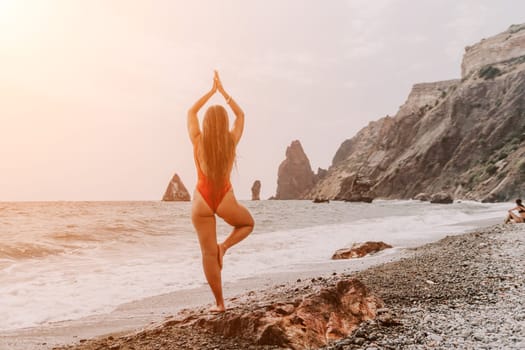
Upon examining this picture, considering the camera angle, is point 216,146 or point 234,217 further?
point 234,217

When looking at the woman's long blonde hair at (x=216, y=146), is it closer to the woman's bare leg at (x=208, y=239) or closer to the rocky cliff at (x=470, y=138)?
the woman's bare leg at (x=208, y=239)

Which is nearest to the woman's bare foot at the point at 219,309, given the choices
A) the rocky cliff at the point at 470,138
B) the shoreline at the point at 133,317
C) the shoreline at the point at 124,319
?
the shoreline at the point at 133,317

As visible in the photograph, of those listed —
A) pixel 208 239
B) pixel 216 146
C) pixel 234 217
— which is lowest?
pixel 208 239

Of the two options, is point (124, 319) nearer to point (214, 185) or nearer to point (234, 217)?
point (234, 217)

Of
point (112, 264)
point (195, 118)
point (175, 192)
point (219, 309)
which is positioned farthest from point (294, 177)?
point (219, 309)

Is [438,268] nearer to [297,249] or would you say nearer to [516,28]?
[297,249]

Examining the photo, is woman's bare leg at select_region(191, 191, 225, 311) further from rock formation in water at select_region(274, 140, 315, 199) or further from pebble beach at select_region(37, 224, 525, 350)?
rock formation in water at select_region(274, 140, 315, 199)

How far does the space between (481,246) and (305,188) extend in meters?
182

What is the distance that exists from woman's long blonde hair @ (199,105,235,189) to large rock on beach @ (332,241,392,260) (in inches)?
375

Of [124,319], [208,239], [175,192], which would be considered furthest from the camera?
[175,192]

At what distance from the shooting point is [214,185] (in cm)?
506

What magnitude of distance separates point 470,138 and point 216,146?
8787 centimetres

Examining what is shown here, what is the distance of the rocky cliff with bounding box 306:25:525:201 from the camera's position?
66438mm

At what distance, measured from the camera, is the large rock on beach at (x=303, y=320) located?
4312mm
